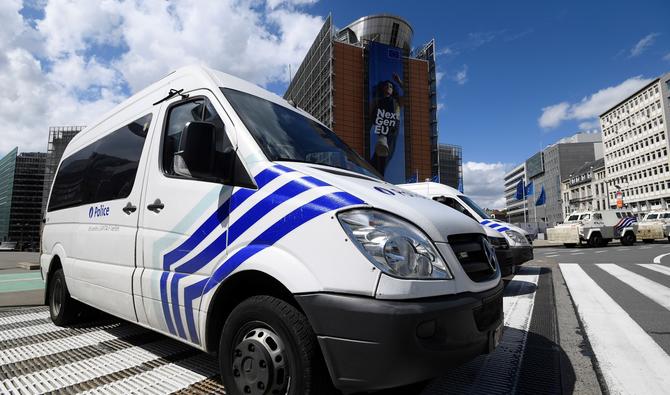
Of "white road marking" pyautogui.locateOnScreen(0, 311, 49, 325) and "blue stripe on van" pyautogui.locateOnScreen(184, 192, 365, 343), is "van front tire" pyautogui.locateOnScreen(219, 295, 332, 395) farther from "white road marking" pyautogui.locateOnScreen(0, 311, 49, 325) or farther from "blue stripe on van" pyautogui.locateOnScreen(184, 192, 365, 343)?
"white road marking" pyautogui.locateOnScreen(0, 311, 49, 325)

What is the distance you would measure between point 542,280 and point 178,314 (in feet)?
25.0

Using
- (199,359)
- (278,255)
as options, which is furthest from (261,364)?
(199,359)

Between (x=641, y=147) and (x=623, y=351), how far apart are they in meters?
94.6

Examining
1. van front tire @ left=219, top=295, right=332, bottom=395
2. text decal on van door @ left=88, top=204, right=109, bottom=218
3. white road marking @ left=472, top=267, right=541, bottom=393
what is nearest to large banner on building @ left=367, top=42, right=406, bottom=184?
white road marking @ left=472, top=267, right=541, bottom=393

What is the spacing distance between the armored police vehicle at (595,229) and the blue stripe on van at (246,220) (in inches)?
868

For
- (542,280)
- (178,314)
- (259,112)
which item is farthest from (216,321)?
(542,280)

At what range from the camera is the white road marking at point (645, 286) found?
5586mm

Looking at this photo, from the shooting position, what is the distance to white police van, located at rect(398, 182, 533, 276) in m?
6.35

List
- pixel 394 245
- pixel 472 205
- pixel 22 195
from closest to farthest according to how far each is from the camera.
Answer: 1. pixel 394 245
2. pixel 472 205
3. pixel 22 195

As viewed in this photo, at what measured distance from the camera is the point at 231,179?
2.19 metres

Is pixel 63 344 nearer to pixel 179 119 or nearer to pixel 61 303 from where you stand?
pixel 61 303

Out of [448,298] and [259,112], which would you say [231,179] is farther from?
[448,298]

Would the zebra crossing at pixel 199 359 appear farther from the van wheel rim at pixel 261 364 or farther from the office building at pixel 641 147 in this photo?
the office building at pixel 641 147

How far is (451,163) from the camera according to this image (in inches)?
3349
